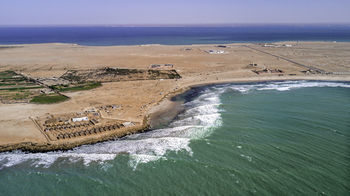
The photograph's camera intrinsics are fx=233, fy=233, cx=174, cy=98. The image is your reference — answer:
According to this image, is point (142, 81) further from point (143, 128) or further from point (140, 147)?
point (140, 147)

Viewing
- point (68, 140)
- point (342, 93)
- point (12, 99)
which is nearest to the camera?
point (68, 140)

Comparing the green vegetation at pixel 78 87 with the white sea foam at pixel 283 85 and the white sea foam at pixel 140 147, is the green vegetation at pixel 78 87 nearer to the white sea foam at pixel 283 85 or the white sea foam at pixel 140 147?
the white sea foam at pixel 140 147

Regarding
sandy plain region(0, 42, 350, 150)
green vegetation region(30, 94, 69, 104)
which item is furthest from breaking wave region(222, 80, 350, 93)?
green vegetation region(30, 94, 69, 104)

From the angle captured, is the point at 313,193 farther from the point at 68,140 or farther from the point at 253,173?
the point at 68,140

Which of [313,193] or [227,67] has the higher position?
[227,67]

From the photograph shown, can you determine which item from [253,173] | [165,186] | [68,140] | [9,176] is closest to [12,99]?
[68,140]

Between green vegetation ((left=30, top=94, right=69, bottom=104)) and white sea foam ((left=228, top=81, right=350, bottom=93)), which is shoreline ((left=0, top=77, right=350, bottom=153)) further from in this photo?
green vegetation ((left=30, top=94, right=69, bottom=104))

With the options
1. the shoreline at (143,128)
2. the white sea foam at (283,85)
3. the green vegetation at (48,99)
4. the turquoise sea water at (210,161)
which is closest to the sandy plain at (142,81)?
the shoreline at (143,128)
